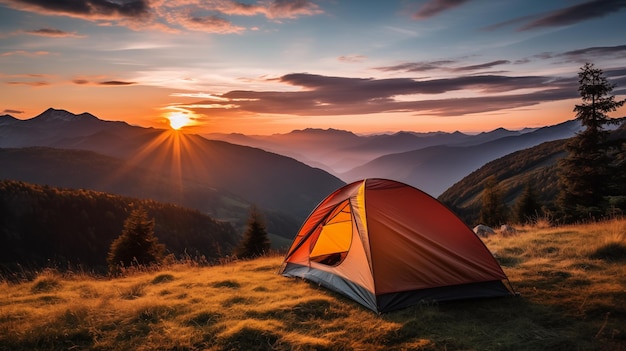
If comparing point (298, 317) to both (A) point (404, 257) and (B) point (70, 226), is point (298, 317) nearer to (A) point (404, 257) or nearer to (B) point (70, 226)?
(A) point (404, 257)

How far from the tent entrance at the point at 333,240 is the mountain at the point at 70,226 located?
103091 mm

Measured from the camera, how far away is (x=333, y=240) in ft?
39.7

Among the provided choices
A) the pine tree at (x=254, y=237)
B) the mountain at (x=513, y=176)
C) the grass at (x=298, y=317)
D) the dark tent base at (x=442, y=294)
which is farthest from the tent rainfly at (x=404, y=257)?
the mountain at (x=513, y=176)

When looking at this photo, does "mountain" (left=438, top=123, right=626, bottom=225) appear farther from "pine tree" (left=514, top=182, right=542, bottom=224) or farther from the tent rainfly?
the tent rainfly

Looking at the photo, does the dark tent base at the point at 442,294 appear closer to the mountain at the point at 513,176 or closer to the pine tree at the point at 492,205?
the pine tree at the point at 492,205

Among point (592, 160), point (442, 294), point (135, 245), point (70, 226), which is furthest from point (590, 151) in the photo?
point (70, 226)

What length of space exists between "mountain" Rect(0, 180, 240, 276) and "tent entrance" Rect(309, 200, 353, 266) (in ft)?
338

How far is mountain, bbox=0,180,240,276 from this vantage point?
11119cm

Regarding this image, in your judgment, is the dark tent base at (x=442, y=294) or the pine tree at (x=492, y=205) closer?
the dark tent base at (x=442, y=294)

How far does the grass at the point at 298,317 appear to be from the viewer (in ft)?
20.2

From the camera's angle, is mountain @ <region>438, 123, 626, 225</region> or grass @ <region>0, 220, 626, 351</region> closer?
grass @ <region>0, 220, 626, 351</region>

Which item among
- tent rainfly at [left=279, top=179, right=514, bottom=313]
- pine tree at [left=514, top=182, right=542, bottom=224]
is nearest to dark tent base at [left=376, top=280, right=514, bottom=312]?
tent rainfly at [left=279, top=179, right=514, bottom=313]

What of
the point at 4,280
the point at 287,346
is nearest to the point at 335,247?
the point at 287,346

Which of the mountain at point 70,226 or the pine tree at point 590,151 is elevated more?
the pine tree at point 590,151
